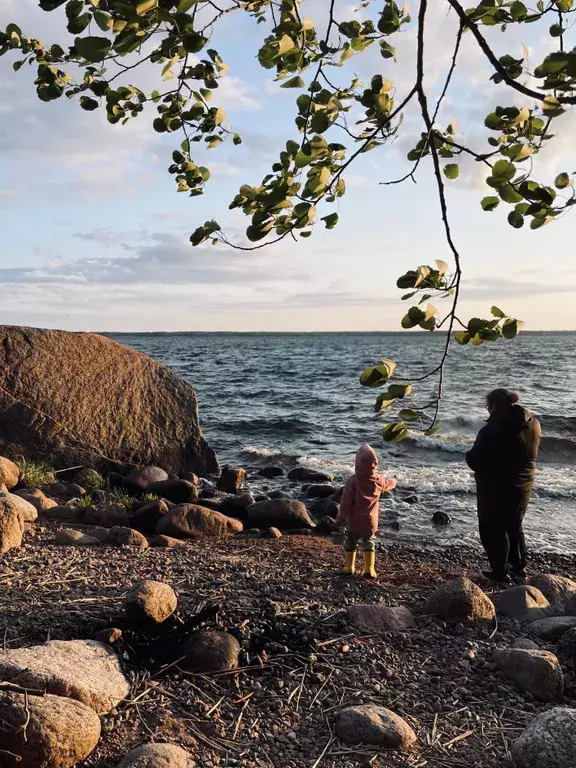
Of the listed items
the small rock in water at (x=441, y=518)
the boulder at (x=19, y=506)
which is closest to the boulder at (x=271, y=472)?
the small rock in water at (x=441, y=518)

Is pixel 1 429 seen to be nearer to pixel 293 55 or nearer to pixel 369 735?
pixel 369 735

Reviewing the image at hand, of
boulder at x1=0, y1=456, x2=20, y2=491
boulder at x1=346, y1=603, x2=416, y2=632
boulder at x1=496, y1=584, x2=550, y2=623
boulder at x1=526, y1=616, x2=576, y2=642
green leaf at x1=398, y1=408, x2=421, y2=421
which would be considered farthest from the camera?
boulder at x1=0, y1=456, x2=20, y2=491

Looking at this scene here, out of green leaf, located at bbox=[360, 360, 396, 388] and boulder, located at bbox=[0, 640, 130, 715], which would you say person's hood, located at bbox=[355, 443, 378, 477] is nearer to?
boulder, located at bbox=[0, 640, 130, 715]

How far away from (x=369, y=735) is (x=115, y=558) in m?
3.62

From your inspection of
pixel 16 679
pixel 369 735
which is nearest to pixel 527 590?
pixel 369 735

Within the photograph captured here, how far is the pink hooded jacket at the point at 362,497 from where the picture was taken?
693 centimetres

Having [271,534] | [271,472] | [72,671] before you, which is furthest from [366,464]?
[271,472]

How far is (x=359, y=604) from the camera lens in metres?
5.41

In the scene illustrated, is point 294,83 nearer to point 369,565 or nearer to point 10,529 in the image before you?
point 10,529

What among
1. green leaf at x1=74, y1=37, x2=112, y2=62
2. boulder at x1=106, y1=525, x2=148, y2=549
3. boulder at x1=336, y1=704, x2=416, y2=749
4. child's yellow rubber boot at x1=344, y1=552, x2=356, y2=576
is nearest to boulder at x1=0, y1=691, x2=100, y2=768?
boulder at x1=336, y1=704, x2=416, y2=749

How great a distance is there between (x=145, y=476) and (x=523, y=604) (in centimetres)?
679

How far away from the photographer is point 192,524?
8.80 metres

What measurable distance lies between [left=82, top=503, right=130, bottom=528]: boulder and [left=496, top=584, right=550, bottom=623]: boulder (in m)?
4.95

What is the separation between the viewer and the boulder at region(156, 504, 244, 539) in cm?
861
